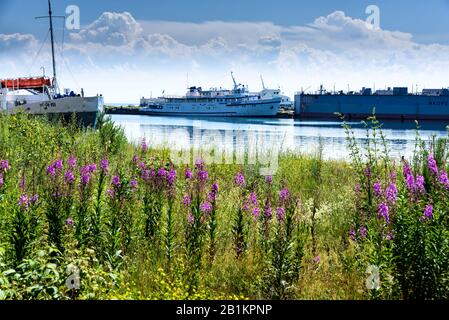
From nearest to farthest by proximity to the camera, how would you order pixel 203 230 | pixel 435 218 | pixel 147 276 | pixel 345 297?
pixel 435 218
pixel 345 297
pixel 147 276
pixel 203 230

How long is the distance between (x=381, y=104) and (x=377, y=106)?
4.18ft

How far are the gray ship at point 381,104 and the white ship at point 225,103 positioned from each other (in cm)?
737

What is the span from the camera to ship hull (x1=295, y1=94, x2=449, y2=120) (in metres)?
93.4

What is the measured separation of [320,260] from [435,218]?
1624 mm

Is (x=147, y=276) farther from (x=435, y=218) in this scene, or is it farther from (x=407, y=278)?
(x=435, y=218)

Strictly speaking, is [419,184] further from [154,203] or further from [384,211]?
[154,203]

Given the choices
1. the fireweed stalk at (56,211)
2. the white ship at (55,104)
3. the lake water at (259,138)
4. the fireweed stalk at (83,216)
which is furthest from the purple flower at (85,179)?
the white ship at (55,104)

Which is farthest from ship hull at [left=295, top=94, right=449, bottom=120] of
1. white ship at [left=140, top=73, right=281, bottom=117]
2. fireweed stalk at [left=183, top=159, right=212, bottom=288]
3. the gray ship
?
fireweed stalk at [left=183, top=159, right=212, bottom=288]

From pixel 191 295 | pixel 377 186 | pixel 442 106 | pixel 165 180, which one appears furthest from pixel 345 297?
pixel 442 106

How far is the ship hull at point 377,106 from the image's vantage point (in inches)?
3679

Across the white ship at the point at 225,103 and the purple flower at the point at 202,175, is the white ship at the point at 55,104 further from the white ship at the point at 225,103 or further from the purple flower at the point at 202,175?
the white ship at the point at 225,103

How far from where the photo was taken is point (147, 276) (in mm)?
5578

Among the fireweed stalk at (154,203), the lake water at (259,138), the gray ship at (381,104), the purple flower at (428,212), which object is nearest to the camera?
the purple flower at (428,212)

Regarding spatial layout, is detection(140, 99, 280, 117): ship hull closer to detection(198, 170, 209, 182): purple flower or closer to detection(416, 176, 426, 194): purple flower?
detection(198, 170, 209, 182): purple flower
